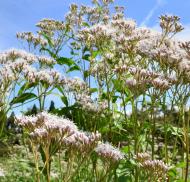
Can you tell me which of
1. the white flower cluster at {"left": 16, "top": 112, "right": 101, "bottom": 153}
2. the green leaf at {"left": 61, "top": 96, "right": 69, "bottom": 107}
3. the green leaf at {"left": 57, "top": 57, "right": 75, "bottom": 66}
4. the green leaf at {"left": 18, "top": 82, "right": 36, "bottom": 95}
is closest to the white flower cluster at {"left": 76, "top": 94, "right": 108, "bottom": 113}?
the green leaf at {"left": 61, "top": 96, "right": 69, "bottom": 107}

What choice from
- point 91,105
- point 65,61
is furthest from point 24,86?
point 65,61

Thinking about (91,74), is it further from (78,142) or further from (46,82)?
(78,142)

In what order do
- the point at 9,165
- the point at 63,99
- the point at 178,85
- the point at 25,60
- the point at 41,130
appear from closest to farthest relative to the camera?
1. the point at 41,130
2. the point at 178,85
3. the point at 25,60
4. the point at 63,99
5. the point at 9,165

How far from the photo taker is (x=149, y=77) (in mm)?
5754

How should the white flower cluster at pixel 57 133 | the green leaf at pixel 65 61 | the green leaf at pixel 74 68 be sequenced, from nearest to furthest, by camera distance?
the white flower cluster at pixel 57 133 < the green leaf at pixel 65 61 < the green leaf at pixel 74 68

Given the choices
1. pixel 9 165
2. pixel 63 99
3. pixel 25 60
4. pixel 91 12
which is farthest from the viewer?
pixel 9 165

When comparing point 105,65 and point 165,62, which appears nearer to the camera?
point 165,62

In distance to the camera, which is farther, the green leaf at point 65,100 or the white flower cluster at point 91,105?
the green leaf at point 65,100

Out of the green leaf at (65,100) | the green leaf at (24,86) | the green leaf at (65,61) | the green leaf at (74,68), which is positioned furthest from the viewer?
the green leaf at (74,68)

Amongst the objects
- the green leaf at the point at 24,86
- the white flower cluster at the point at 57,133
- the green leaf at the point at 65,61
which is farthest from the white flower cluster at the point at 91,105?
the white flower cluster at the point at 57,133

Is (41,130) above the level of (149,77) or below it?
below

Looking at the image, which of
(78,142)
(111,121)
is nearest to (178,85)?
(111,121)

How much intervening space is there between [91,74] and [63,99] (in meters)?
0.72

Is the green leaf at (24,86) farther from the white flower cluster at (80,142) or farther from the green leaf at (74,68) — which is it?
the white flower cluster at (80,142)
